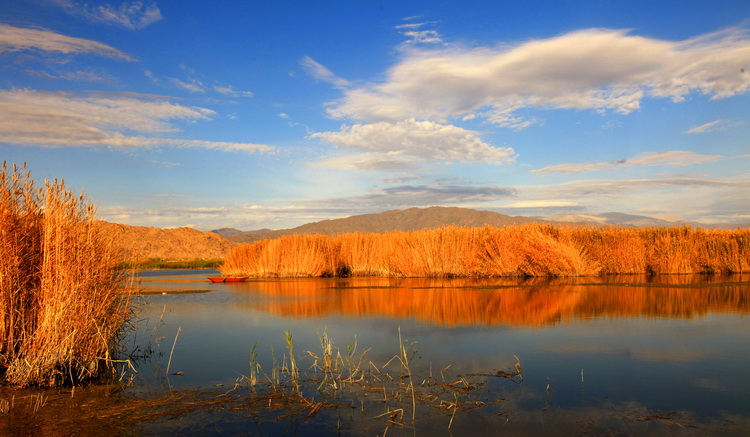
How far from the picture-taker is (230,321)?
35.3 ft

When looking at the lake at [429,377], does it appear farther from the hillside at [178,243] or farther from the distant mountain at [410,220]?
the distant mountain at [410,220]

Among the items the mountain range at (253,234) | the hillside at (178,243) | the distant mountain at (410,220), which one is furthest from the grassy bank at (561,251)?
the distant mountain at (410,220)

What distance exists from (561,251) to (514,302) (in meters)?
8.62

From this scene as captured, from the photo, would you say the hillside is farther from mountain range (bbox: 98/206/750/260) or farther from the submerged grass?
the submerged grass

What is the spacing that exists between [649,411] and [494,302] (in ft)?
25.9

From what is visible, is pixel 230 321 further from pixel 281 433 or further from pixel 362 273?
pixel 362 273

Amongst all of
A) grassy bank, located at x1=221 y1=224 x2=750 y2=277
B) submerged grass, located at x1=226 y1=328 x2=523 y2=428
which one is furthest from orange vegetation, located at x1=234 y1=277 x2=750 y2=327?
submerged grass, located at x1=226 y1=328 x2=523 y2=428

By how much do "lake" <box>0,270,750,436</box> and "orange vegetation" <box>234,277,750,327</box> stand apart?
13 cm

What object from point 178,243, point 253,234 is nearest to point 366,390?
point 178,243

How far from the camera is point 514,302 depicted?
12.6 metres

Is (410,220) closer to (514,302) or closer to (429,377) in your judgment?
(514,302)

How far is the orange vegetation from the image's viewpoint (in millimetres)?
10602

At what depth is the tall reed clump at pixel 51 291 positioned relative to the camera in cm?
604

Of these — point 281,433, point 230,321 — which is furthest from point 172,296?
point 281,433
